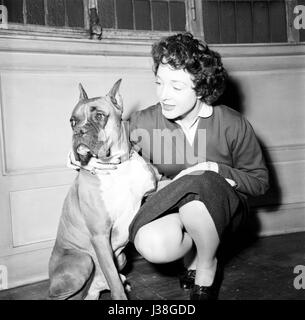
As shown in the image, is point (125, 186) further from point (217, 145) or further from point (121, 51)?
point (121, 51)

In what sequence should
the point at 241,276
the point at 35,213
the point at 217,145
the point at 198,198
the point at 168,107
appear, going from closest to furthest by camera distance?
the point at 198,198
the point at 168,107
the point at 217,145
the point at 241,276
the point at 35,213

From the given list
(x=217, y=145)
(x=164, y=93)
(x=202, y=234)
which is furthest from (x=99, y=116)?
(x=202, y=234)

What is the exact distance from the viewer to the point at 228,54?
3162mm

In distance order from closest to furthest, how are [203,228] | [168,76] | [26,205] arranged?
[203,228]
[168,76]
[26,205]

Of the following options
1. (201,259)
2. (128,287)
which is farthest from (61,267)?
(201,259)

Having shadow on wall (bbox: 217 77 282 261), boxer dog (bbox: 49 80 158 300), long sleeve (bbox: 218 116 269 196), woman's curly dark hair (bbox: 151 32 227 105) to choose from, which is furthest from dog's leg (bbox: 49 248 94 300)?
shadow on wall (bbox: 217 77 282 261)

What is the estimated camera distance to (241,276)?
2.42 meters

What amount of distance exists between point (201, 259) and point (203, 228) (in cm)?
19

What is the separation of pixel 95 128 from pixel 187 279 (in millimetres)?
1105

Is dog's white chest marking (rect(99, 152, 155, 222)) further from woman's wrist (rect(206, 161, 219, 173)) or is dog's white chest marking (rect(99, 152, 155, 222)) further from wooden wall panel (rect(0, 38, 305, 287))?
wooden wall panel (rect(0, 38, 305, 287))

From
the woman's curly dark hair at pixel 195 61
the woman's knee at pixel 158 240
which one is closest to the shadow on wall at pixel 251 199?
the woman's curly dark hair at pixel 195 61

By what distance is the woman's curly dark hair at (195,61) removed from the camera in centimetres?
204

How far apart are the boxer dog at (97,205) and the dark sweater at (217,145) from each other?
195 mm

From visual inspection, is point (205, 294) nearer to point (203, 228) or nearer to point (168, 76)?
point (203, 228)
